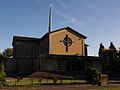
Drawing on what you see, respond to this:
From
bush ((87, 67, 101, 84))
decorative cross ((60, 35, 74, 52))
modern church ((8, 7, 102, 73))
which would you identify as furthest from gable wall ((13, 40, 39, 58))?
bush ((87, 67, 101, 84))

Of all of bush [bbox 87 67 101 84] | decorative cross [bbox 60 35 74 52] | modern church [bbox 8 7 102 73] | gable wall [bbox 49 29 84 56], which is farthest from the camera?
decorative cross [bbox 60 35 74 52]

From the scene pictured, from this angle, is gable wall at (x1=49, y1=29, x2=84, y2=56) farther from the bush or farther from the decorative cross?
the bush

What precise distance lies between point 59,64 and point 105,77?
13.7 meters

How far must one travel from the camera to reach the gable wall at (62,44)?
116ft

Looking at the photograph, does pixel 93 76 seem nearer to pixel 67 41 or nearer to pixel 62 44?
pixel 62 44

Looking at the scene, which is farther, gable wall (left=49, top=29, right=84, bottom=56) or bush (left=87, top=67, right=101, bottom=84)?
gable wall (left=49, top=29, right=84, bottom=56)

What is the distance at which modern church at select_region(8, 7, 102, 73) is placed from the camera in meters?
31.7

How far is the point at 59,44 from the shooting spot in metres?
36.1

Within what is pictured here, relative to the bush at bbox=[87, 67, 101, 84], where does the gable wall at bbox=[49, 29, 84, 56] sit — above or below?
above

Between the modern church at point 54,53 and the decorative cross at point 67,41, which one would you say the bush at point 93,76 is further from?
the decorative cross at point 67,41

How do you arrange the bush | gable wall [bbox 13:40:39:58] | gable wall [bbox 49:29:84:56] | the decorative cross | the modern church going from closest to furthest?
1. the bush
2. the modern church
3. gable wall [bbox 49:29:84:56]
4. the decorative cross
5. gable wall [bbox 13:40:39:58]

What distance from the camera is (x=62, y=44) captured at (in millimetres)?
36344

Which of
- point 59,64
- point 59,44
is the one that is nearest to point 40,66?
point 59,64

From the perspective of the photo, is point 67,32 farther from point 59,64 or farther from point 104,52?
point 104,52
